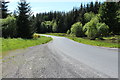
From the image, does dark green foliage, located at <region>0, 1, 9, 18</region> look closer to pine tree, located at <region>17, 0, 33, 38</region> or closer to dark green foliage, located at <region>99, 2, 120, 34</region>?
pine tree, located at <region>17, 0, 33, 38</region>

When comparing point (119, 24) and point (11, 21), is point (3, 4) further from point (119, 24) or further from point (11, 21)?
point (119, 24)

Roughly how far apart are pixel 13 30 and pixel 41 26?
6525cm

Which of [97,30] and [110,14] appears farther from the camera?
[110,14]

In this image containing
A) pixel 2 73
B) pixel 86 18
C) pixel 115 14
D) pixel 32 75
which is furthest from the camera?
pixel 86 18

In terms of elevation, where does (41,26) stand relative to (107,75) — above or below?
above

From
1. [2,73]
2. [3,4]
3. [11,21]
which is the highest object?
[3,4]

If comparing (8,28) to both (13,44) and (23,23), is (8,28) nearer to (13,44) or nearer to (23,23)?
(23,23)

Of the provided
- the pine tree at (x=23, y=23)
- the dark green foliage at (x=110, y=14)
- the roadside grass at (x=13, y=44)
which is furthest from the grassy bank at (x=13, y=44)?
the dark green foliage at (x=110, y=14)

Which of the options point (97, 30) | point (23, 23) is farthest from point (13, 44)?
point (97, 30)

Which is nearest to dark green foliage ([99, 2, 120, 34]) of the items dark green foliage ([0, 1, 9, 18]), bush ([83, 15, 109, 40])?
bush ([83, 15, 109, 40])

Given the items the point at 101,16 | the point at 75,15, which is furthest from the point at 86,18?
the point at 101,16

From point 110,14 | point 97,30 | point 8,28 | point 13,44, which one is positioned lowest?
Result: point 13,44

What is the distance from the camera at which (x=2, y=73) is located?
6363 mm

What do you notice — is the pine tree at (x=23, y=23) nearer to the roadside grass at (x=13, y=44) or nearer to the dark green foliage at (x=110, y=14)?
the roadside grass at (x=13, y=44)
